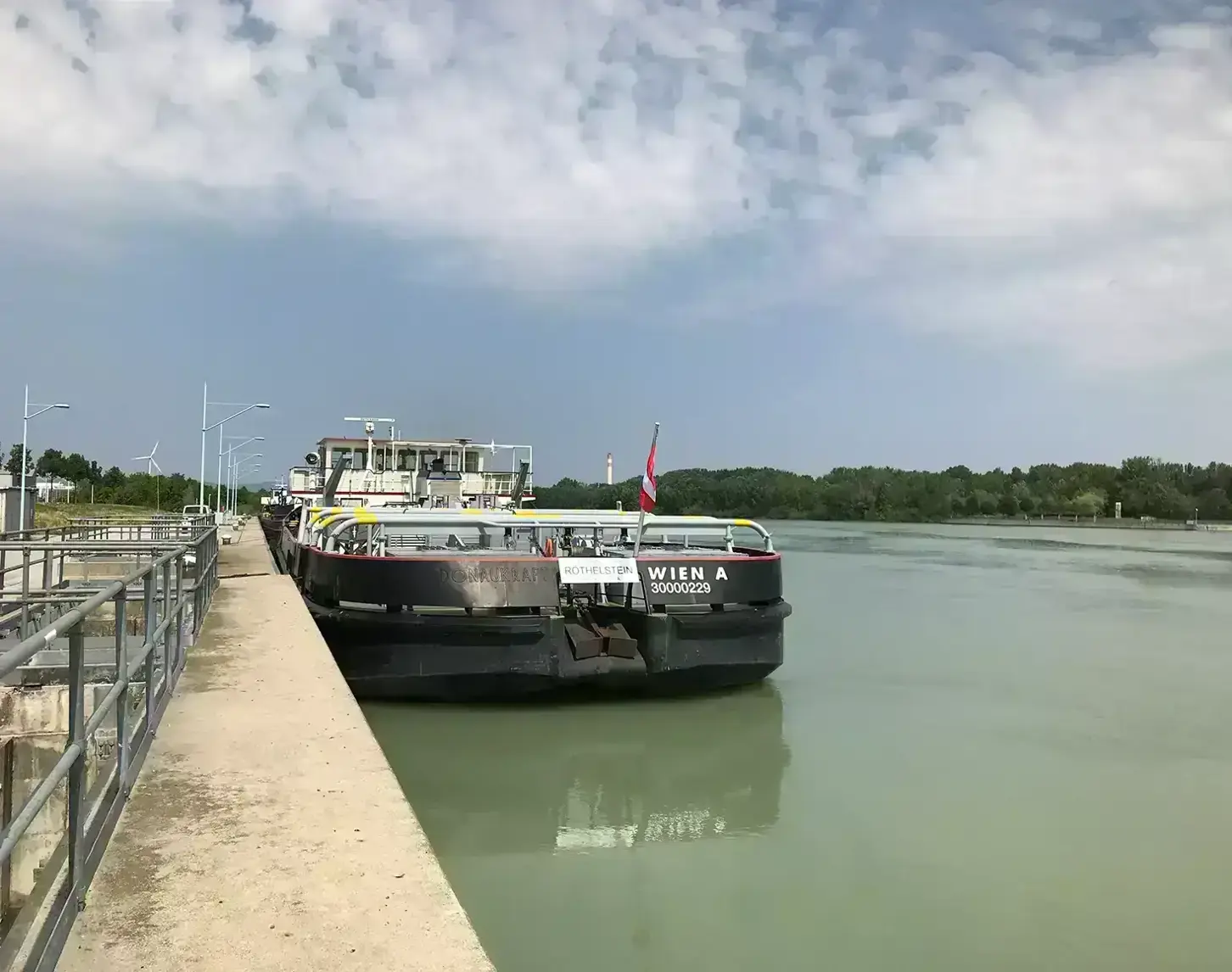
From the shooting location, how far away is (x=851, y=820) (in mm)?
7336

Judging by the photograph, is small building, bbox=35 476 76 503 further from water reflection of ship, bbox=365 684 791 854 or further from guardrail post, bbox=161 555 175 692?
guardrail post, bbox=161 555 175 692

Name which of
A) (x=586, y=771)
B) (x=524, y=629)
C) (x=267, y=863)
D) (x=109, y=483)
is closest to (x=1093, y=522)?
(x=109, y=483)

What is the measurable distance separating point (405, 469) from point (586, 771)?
50.2 feet

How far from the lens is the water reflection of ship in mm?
6984

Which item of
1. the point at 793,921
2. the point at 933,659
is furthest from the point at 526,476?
the point at 793,921

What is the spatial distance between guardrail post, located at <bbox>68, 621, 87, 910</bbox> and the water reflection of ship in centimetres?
369

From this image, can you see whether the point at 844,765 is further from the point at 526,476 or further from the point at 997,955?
the point at 526,476

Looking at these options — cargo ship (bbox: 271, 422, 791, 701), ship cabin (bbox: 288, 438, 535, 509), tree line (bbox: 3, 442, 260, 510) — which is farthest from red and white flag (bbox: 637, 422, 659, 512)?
tree line (bbox: 3, 442, 260, 510)

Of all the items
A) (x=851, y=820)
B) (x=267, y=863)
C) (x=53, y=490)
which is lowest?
(x=851, y=820)

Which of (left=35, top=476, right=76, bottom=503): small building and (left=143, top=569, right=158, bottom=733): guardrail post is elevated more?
(left=35, top=476, right=76, bottom=503): small building

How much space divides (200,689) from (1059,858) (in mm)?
5687

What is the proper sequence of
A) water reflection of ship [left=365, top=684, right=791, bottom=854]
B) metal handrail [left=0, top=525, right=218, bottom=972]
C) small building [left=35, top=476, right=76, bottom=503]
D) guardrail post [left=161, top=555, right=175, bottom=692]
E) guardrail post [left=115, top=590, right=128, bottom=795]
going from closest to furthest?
metal handrail [left=0, top=525, right=218, bottom=972] < guardrail post [left=115, top=590, right=128, bottom=795] < guardrail post [left=161, top=555, right=175, bottom=692] < water reflection of ship [left=365, top=684, right=791, bottom=854] < small building [left=35, top=476, right=76, bottom=503]

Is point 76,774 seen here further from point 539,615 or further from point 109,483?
point 109,483

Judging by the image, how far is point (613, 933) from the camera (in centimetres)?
527
